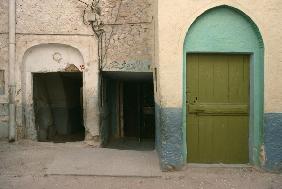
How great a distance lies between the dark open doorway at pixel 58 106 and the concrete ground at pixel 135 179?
2454 millimetres

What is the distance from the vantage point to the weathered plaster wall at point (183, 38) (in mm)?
5703

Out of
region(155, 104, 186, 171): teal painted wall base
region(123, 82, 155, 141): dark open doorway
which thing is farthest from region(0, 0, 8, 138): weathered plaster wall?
region(155, 104, 186, 171): teal painted wall base

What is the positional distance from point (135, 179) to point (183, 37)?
95.0 inches

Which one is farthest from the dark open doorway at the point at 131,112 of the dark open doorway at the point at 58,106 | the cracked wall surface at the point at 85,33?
the cracked wall surface at the point at 85,33

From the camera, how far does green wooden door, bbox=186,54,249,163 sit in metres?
6.00

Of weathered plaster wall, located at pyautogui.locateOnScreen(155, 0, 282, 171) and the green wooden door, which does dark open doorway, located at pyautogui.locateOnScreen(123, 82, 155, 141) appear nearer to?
the green wooden door

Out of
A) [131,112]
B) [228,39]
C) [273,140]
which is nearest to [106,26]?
[228,39]

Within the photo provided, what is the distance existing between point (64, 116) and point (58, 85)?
980mm

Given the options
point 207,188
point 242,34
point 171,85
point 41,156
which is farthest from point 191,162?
point 41,156

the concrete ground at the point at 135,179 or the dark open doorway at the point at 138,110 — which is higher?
the dark open doorway at the point at 138,110

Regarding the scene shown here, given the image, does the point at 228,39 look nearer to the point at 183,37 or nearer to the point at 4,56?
the point at 183,37

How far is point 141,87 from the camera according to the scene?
10648 mm

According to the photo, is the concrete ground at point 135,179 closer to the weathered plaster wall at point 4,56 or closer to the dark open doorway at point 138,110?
the weathered plaster wall at point 4,56

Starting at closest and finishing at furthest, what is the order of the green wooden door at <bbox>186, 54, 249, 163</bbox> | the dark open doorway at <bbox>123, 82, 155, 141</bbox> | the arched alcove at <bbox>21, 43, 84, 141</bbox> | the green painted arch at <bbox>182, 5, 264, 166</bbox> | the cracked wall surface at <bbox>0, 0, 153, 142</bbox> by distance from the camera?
the green painted arch at <bbox>182, 5, 264, 166</bbox>
the green wooden door at <bbox>186, 54, 249, 163</bbox>
the cracked wall surface at <bbox>0, 0, 153, 142</bbox>
the arched alcove at <bbox>21, 43, 84, 141</bbox>
the dark open doorway at <bbox>123, 82, 155, 141</bbox>
